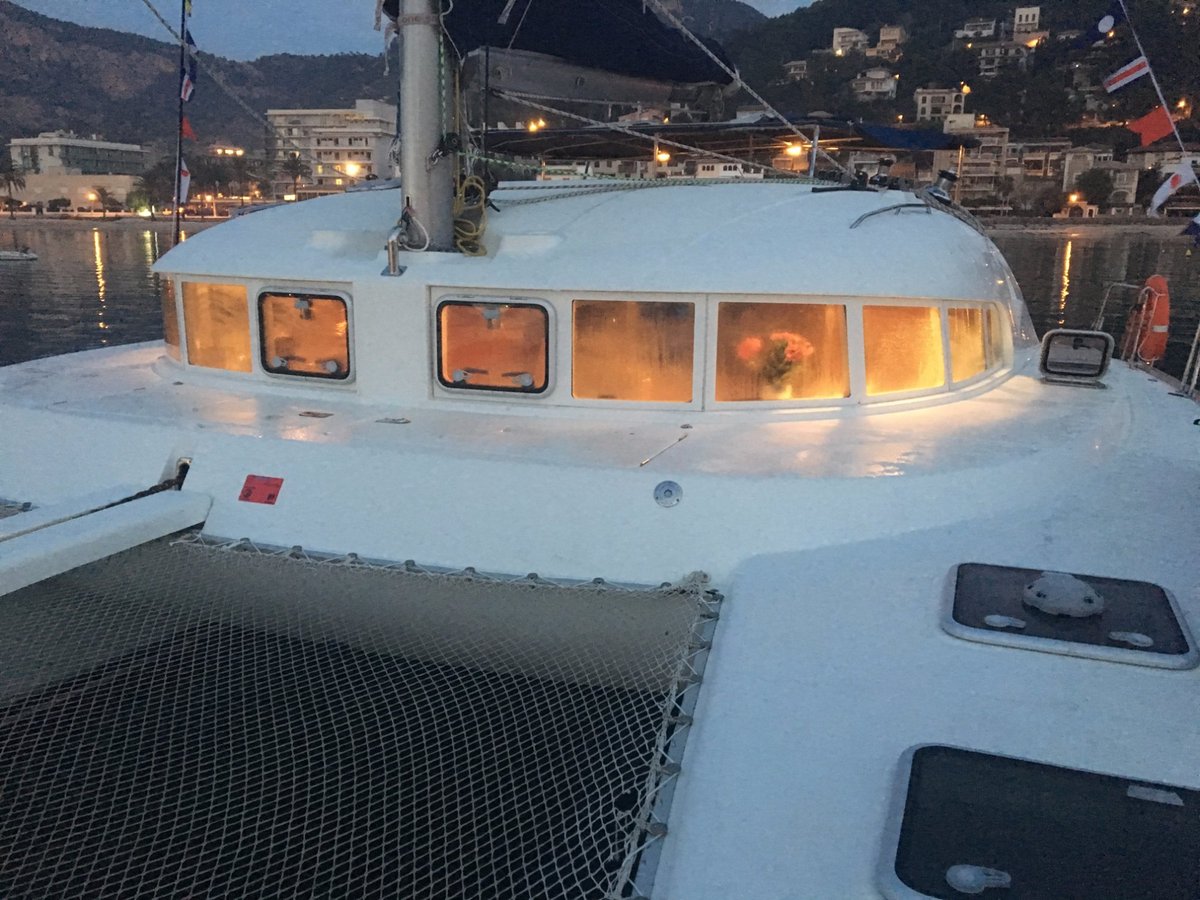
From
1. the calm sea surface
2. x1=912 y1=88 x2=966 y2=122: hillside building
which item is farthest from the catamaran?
x1=912 y1=88 x2=966 y2=122: hillside building

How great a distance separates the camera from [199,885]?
4020 mm

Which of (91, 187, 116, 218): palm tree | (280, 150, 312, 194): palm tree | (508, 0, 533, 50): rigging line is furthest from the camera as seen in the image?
(91, 187, 116, 218): palm tree

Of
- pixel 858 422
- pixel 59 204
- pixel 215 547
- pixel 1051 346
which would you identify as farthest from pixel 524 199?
pixel 59 204

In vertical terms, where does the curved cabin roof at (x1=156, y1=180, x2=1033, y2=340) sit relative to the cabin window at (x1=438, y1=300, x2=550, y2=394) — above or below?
above

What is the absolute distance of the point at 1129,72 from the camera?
872 centimetres

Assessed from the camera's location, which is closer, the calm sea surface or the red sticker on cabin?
the red sticker on cabin

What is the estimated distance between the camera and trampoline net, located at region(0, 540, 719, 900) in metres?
4.15

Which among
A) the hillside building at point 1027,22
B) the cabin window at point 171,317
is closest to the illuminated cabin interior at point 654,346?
the cabin window at point 171,317

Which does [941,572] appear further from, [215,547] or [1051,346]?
[1051,346]

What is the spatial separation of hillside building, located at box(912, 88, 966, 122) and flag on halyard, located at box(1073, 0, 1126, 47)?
394ft

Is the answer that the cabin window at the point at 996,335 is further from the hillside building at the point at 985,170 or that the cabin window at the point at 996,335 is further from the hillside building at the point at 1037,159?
the hillside building at the point at 1037,159

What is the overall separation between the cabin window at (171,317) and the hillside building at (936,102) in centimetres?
12554

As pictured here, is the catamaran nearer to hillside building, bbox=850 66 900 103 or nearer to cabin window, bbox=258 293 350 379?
cabin window, bbox=258 293 350 379

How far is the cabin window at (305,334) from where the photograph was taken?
6.05m
